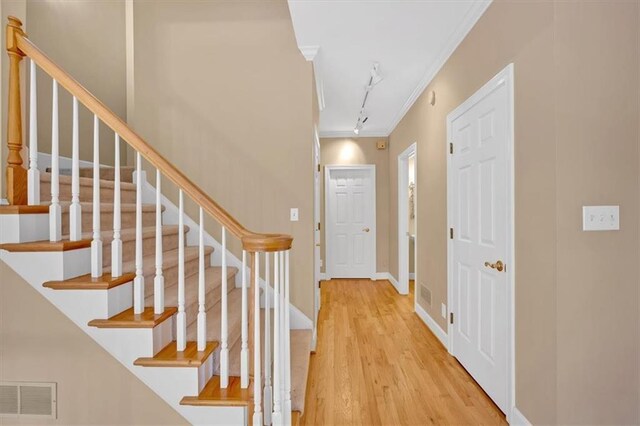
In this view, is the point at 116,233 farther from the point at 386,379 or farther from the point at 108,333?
the point at 386,379

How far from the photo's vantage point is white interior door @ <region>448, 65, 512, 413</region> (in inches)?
75.4

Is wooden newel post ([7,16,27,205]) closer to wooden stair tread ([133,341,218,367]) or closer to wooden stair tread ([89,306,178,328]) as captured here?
wooden stair tread ([89,306,178,328])

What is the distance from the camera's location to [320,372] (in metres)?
2.47

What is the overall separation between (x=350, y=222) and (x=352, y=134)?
162 cm

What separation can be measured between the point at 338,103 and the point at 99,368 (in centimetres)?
377

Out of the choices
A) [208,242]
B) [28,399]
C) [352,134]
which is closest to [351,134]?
[352,134]

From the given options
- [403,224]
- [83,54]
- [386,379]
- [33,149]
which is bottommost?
[386,379]

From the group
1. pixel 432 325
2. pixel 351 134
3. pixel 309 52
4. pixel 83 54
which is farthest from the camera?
pixel 351 134

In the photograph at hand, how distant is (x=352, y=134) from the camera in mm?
5602

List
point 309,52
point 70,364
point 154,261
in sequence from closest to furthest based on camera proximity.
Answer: point 70,364
point 154,261
point 309,52

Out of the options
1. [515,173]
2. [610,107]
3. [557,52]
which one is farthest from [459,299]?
[557,52]

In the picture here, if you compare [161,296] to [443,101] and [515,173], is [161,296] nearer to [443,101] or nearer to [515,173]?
[515,173]

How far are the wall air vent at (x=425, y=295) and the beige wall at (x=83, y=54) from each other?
3.68 meters

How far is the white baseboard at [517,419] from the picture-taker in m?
1.72
